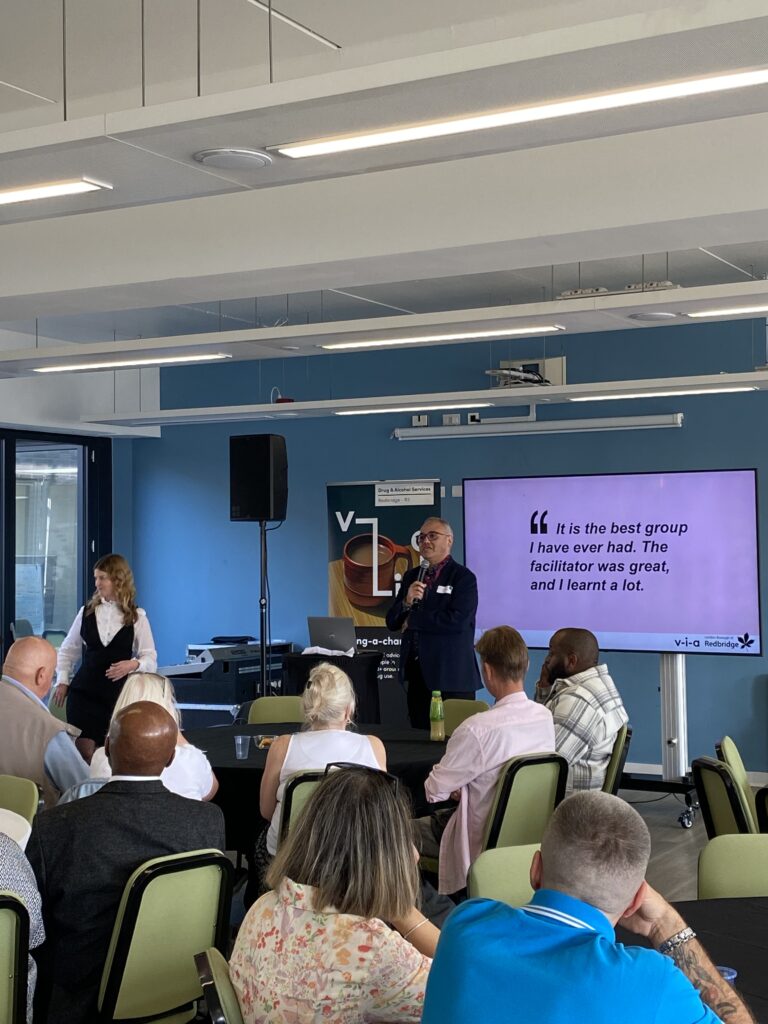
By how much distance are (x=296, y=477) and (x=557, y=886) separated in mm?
9005

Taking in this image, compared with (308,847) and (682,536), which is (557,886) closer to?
(308,847)

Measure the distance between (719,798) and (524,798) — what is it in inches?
28.7

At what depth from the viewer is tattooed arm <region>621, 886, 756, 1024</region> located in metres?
2.23

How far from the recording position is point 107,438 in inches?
460

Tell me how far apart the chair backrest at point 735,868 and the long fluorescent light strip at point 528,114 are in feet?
6.62

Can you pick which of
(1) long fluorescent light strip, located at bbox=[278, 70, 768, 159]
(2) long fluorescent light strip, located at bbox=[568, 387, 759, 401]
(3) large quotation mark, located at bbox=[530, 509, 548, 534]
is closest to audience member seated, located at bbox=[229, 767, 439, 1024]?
(1) long fluorescent light strip, located at bbox=[278, 70, 768, 159]

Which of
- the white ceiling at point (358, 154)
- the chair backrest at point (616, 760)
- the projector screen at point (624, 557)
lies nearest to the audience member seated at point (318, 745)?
the chair backrest at point (616, 760)

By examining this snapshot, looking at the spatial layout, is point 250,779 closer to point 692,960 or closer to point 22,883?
point 22,883

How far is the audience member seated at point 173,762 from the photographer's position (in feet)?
14.3

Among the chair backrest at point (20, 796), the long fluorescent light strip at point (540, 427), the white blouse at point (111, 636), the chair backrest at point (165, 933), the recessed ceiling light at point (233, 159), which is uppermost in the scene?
the recessed ceiling light at point (233, 159)

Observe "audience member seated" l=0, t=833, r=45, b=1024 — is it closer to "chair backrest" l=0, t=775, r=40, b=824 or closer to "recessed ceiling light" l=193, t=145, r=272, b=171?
"chair backrest" l=0, t=775, r=40, b=824

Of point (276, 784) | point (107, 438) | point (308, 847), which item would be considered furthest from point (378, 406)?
point (308, 847)

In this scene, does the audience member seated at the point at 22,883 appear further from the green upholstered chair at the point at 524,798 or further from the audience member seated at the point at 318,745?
the green upholstered chair at the point at 524,798

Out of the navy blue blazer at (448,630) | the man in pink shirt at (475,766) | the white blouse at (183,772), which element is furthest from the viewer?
the navy blue blazer at (448,630)
